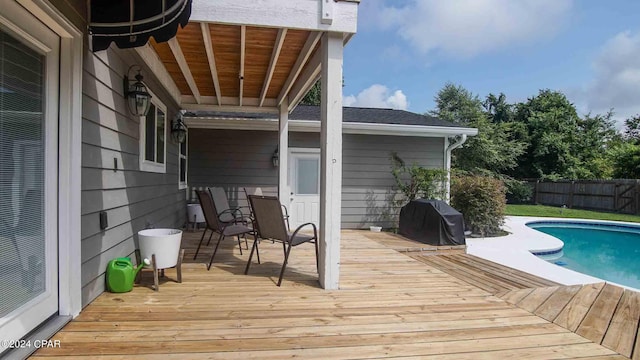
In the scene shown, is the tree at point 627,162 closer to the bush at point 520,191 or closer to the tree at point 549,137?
the tree at point 549,137

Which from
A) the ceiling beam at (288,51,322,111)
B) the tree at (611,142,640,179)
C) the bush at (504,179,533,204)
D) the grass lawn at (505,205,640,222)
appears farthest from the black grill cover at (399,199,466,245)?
the tree at (611,142,640,179)

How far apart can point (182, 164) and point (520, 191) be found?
52.4 ft

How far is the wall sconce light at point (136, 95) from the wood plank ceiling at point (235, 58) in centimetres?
55

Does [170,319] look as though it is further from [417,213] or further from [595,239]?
[595,239]

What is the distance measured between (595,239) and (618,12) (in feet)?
22.7

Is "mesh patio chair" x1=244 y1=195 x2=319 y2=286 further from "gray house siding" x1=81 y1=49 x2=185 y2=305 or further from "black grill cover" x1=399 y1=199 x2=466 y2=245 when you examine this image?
"black grill cover" x1=399 y1=199 x2=466 y2=245

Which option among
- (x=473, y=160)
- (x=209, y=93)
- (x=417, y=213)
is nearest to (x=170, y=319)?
(x=209, y=93)

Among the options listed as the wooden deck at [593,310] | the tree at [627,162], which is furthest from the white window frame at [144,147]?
the tree at [627,162]

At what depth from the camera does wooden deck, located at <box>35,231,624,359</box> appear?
7.07 feet

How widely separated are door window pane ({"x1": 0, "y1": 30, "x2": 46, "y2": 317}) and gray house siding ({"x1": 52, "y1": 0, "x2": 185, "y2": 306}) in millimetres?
370

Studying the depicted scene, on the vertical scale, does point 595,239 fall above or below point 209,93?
below

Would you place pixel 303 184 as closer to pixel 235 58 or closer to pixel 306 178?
pixel 306 178

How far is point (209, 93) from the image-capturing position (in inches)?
252

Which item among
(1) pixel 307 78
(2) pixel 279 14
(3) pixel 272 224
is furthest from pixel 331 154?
(1) pixel 307 78
